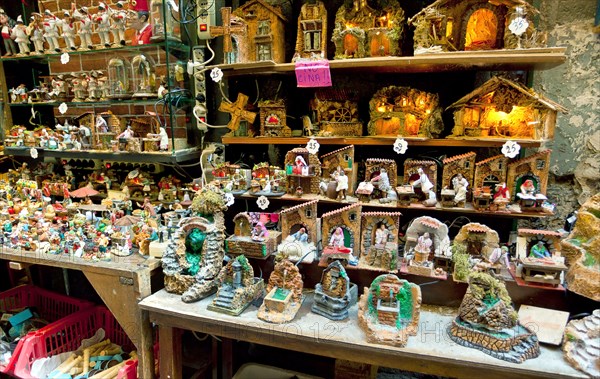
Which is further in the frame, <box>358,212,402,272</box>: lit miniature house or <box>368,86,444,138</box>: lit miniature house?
<box>368,86,444,138</box>: lit miniature house

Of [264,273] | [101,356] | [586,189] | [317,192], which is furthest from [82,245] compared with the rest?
[586,189]

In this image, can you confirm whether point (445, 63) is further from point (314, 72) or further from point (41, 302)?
point (41, 302)

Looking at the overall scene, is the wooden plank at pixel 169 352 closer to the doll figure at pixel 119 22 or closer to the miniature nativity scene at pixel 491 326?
the miniature nativity scene at pixel 491 326

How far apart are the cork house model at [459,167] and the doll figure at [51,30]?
2.93m

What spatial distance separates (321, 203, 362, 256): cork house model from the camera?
79.6 inches

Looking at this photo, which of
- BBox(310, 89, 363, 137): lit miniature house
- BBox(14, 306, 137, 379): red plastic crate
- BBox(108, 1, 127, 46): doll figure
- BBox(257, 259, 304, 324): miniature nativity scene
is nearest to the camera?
BBox(257, 259, 304, 324): miniature nativity scene

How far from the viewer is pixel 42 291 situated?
306 centimetres

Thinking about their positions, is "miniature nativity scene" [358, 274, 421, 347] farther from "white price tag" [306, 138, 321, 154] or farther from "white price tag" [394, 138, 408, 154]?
"white price tag" [306, 138, 321, 154]

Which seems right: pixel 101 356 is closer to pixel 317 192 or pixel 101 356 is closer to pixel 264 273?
pixel 264 273

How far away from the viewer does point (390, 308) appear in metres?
1.68

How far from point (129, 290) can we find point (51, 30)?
2170 millimetres

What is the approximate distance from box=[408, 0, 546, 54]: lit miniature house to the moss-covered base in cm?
145

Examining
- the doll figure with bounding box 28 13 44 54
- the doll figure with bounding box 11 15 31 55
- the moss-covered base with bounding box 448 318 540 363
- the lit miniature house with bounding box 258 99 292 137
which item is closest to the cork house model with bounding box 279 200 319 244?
the lit miniature house with bounding box 258 99 292 137

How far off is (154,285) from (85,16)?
6.66 feet
